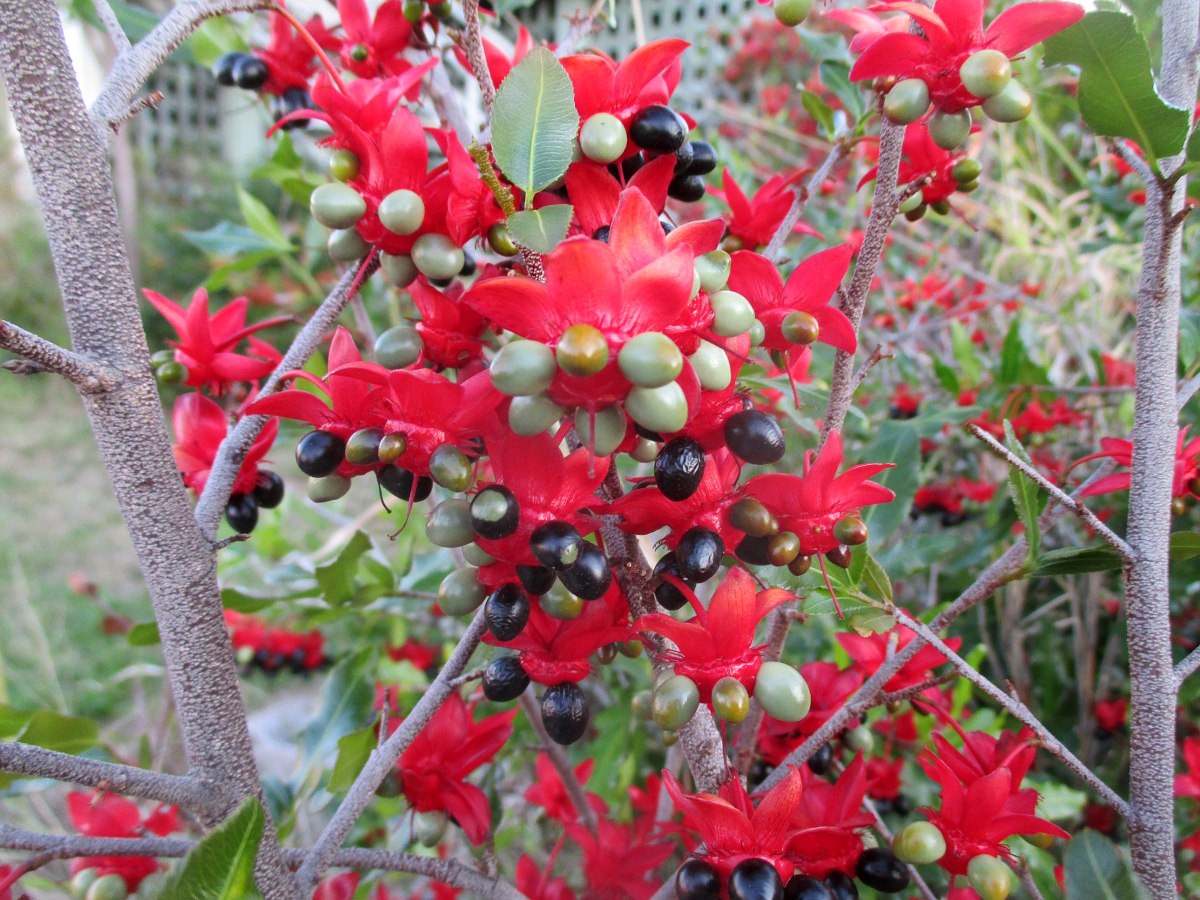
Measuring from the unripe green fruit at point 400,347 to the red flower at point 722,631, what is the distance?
0.80 ft

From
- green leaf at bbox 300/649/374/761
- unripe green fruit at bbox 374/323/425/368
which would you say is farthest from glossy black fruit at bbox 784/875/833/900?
green leaf at bbox 300/649/374/761

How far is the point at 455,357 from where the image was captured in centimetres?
58

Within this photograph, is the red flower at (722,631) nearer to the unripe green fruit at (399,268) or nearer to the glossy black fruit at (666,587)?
the glossy black fruit at (666,587)

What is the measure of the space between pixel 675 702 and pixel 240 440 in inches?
14.8

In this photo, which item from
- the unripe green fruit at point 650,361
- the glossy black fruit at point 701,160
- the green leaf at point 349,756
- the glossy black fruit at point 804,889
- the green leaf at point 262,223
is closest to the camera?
the unripe green fruit at point 650,361

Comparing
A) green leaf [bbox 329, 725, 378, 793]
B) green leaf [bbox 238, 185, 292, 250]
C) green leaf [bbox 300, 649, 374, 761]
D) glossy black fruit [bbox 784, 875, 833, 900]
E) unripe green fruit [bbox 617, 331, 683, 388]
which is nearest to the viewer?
unripe green fruit [bbox 617, 331, 683, 388]

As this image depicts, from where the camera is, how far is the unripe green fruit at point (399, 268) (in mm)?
581

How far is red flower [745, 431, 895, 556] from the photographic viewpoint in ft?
1.66

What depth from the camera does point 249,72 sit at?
0.84m

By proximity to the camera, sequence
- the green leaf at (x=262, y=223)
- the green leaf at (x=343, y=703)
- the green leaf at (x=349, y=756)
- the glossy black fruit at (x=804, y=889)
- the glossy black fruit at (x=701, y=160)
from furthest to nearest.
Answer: the green leaf at (x=262, y=223)
the green leaf at (x=343, y=703)
the green leaf at (x=349, y=756)
the glossy black fruit at (x=701, y=160)
the glossy black fruit at (x=804, y=889)

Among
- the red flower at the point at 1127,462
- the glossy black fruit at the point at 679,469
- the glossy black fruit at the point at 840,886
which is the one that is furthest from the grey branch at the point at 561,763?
the red flower at the point at 1127,462

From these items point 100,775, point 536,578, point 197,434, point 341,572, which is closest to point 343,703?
point 341,572

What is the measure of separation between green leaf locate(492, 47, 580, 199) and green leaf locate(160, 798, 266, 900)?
0.39 meters

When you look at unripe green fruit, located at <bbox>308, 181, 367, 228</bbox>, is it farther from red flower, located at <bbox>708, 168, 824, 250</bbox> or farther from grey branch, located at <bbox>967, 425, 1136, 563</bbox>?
grey branch, located at <bbox>967, 425, 1136, 563</bbox>
